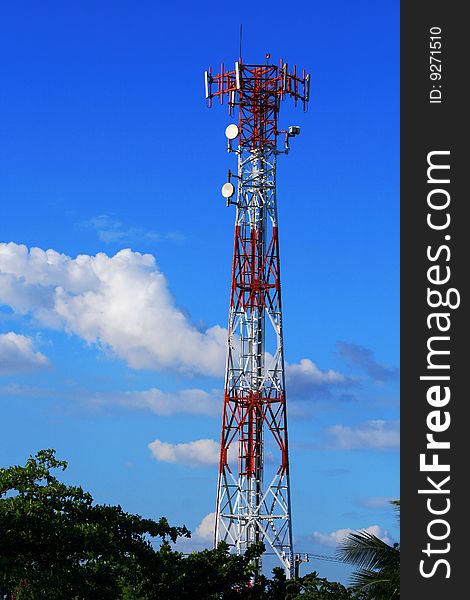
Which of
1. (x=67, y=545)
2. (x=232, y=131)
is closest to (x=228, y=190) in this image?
(x=232, y=131)

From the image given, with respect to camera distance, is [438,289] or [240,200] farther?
[240,200]

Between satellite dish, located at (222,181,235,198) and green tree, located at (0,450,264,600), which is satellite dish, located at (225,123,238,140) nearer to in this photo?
satellite dish, located at (222,181,235,198)

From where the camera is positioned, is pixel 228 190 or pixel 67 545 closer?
pixel 67 545

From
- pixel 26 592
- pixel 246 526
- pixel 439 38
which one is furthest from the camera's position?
pixel 246 526

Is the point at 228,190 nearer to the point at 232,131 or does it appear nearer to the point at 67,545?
the point at 232,131

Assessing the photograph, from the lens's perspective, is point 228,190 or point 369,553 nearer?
point 369,553

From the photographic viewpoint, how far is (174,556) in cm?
3241

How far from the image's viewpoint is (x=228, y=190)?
3603 centimetres

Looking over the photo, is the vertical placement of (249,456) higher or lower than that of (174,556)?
higher

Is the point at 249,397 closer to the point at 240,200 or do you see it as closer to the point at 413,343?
the point at 240,200

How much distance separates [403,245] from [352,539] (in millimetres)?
7015

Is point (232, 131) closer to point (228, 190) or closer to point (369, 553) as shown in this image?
point (228, 190)

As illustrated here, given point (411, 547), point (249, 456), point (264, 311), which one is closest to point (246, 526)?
point (249, 456)

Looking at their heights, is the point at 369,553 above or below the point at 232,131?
below
